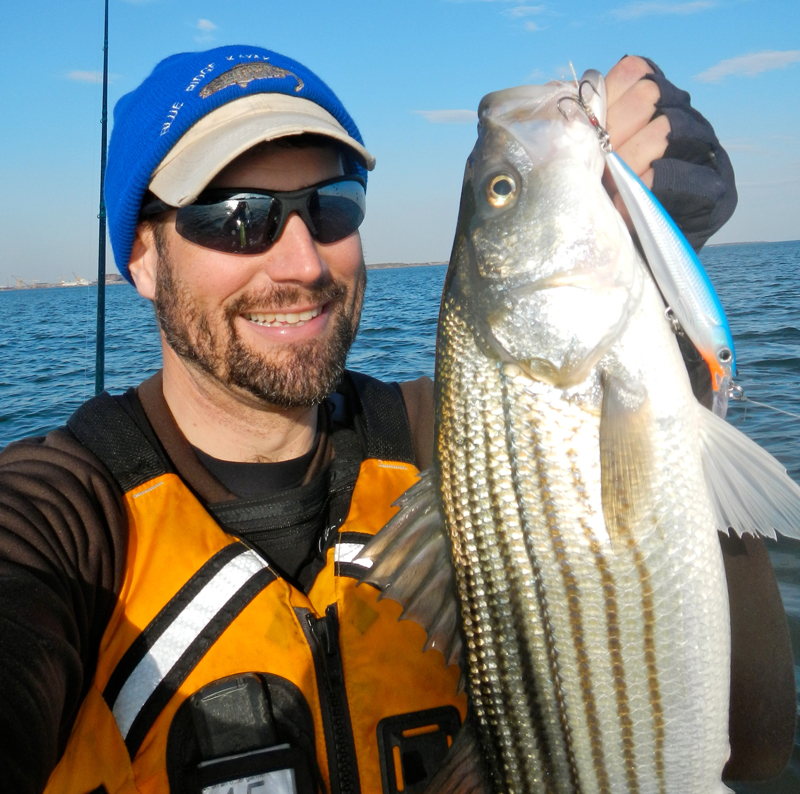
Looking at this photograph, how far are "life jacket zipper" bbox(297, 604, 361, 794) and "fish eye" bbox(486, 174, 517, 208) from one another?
1460 mm

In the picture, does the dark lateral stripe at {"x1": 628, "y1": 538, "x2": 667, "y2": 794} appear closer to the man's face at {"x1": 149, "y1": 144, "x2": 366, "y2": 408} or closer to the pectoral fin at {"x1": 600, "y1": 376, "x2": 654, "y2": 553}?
the pectoral fin at {"x1": 600, "y1": 376, "x2": 654, "y2": 553}

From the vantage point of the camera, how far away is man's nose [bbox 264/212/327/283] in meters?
2.52

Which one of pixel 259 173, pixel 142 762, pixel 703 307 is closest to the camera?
pixel 703 307

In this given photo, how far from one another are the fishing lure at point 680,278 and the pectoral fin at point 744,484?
0.15 m

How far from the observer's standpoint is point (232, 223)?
246 centimetres

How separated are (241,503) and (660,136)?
1.82 m

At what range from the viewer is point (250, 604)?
7.29 ft

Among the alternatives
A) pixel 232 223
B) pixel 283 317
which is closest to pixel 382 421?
pixel 283 317

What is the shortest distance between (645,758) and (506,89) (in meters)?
1.77

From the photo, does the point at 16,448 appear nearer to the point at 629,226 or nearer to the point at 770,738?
the point at 629,226

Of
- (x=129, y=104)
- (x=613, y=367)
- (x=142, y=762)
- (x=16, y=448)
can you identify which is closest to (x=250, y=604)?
(x=142, y=762)

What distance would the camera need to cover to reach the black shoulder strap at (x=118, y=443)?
230cm

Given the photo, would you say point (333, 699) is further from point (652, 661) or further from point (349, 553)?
point (652, 661)

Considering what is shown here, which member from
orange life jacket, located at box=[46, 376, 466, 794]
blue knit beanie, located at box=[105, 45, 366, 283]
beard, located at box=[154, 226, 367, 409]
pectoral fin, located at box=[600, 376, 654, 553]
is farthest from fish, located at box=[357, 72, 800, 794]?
blue knit beanie, located at box=[105, 45, 366, 283]
